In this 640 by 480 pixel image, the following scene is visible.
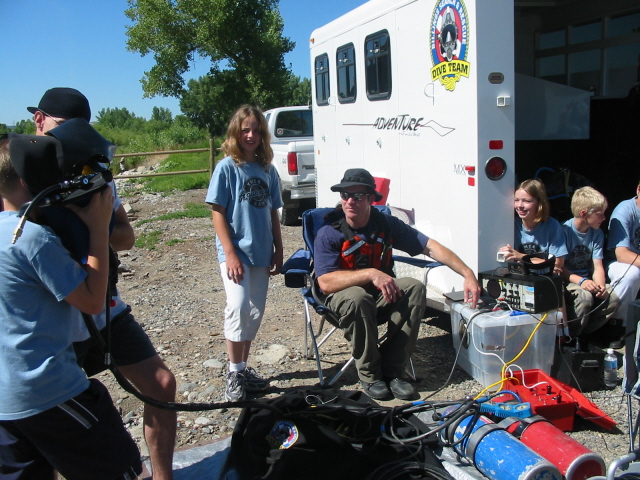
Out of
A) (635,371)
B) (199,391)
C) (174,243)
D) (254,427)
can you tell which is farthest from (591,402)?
(174,243)

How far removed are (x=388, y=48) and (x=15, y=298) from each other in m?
3.83

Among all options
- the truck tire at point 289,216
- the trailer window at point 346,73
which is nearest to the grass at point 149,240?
the truck tire at point 289,216

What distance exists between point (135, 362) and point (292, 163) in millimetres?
7417

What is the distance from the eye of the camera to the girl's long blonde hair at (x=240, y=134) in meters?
3.63

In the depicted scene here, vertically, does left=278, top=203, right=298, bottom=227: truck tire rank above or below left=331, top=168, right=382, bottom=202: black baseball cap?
below

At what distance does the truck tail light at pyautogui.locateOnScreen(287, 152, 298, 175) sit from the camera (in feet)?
31.4

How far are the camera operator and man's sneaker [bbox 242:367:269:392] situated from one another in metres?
1.22

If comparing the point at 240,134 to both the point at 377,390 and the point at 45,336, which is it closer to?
the point at 377,390

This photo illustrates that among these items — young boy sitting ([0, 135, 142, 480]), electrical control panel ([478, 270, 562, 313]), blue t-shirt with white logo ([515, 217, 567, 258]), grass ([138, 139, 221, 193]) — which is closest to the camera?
young boy sitting ([0, 135, 142, 480])

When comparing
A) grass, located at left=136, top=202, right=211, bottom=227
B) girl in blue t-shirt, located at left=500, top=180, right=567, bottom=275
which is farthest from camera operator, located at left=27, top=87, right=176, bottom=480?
grass, located at left=136, top=202, right=211, bottom=227

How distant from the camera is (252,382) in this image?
375 cm

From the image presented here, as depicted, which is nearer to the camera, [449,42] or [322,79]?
[449,42]

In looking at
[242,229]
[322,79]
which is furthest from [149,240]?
[242,229]

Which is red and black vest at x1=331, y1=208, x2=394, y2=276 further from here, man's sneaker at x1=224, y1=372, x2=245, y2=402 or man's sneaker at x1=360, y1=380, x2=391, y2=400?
man's sneaker at x1=224, y1=372, x2=245, y2=402
